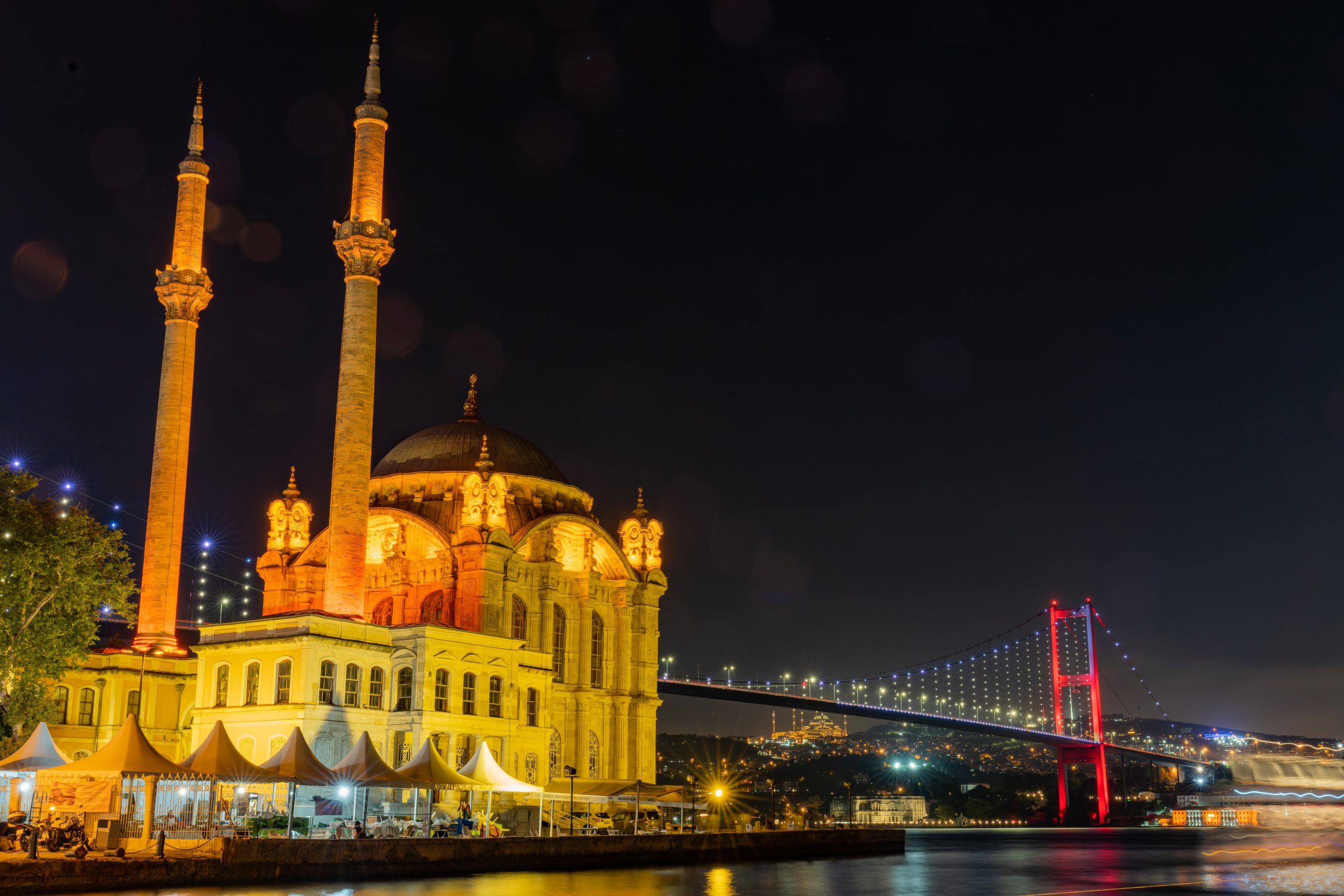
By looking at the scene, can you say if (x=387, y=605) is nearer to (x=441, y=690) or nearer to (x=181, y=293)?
(x=441, y=690)

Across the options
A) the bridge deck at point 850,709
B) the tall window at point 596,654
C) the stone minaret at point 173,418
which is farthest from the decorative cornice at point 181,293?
the bridge deck at point 850,709

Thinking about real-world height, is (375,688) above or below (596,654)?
below

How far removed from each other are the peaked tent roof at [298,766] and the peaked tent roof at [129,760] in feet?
9.33

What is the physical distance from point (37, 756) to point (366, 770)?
870 cm

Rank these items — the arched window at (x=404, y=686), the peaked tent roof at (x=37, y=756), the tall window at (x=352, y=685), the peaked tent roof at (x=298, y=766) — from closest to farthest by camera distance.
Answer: the peaked tent roof at (x=37, y=756), the peaked tent roof at (x=298, y=766), the tall window at (x=352, y=685), the arched window at (x=404, y=686)

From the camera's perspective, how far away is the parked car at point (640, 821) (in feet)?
167

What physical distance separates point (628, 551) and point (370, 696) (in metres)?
20.4

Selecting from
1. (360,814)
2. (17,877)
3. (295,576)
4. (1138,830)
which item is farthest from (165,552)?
(1138,830)

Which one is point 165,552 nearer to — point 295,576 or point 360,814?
point 295,576

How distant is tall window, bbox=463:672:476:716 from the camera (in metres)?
50.0

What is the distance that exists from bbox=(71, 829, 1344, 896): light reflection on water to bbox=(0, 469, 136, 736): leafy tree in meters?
14.6

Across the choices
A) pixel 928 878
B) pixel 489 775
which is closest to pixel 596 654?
pixel 489 775

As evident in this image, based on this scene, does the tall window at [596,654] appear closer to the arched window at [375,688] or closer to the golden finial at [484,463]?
the golden finial at [484,463]

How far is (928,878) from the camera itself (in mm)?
44688
